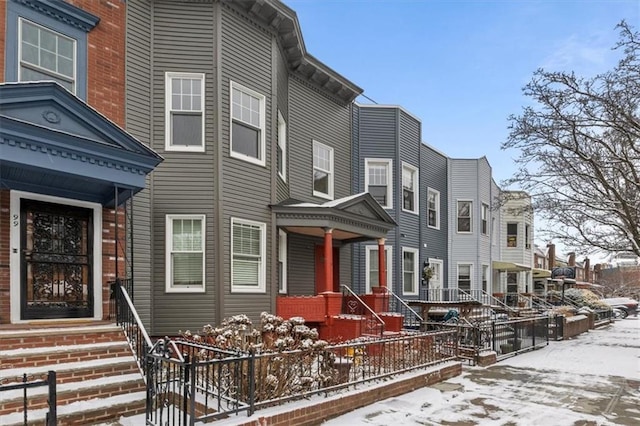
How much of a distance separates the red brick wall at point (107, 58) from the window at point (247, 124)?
88.8 inches

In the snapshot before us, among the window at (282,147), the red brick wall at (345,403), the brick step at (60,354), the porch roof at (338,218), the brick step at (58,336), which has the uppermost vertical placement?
the window at (282,147)

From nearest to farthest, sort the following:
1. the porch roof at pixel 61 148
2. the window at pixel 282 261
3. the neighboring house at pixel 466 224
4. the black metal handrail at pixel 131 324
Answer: the porch roof at pixel 61 148, the black metal handrail at pixel 131 324, the window at pixel 282 261, the neighboring house at pixel 466 224

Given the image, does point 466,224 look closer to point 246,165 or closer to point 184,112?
point 246,165

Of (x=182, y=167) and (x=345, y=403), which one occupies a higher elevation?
(x=182, y=167)

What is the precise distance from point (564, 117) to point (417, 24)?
5.60 m

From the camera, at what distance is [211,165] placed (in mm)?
9188

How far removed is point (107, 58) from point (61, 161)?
331cm

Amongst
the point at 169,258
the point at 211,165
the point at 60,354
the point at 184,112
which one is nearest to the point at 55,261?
the point at 60,354

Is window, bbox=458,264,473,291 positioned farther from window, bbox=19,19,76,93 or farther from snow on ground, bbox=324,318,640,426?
window, bbox=19,19,76,93

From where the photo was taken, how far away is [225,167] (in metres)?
9.30

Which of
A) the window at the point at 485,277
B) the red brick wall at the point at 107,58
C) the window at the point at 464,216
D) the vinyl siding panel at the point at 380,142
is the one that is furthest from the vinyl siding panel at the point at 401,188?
the red brick wall at the point at 107,58

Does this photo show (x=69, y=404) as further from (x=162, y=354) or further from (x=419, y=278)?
(x=419, y=278)

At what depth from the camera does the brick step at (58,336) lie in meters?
5.62

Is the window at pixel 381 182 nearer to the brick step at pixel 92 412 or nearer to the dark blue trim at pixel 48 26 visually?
the dark blue trim at pixel 48 26
